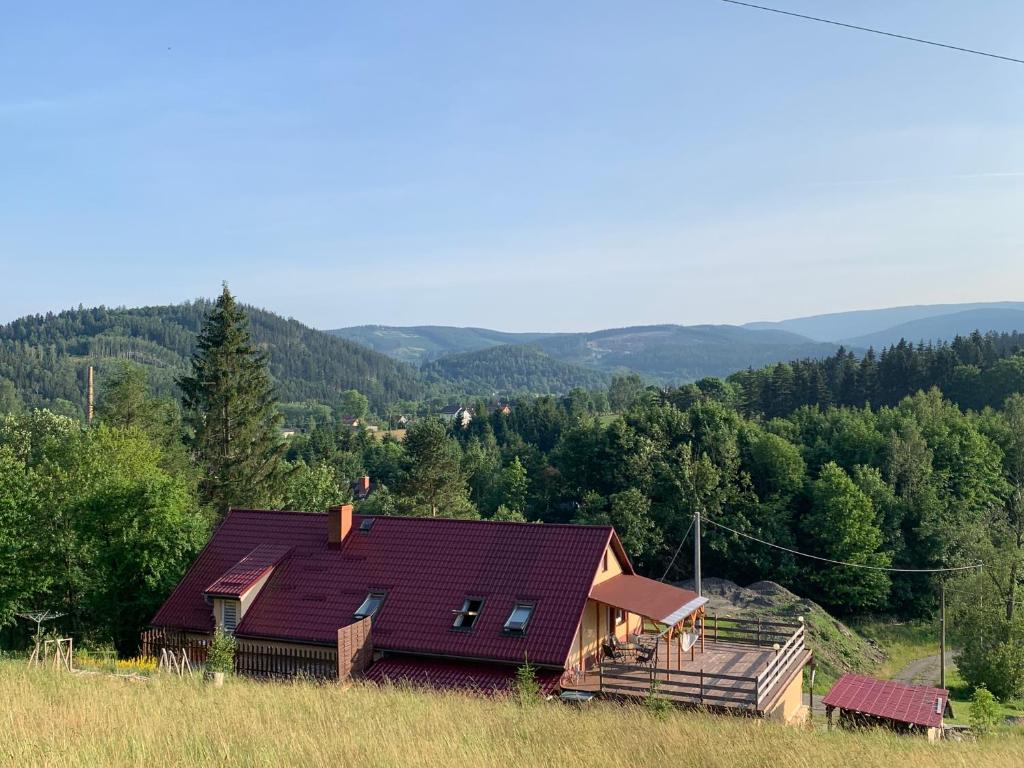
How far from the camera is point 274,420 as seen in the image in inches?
1662

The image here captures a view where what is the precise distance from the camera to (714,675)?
1825 centimetres

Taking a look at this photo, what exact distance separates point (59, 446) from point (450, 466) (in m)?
22.2

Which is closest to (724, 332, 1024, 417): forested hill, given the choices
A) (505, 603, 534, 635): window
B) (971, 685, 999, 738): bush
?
(971, 685, 999, 738): bush

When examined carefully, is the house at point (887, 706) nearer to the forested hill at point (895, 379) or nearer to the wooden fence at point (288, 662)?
the wooden fence at point (288, 662)

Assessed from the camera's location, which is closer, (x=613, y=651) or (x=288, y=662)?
(x=288, y=662)

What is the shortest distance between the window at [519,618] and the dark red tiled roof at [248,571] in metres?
7.36

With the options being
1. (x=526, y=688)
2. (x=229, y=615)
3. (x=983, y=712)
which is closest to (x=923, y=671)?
(x=983, y=712)

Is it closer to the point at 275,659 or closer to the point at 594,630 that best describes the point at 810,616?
the point at 594,630

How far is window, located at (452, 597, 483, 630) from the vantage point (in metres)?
21.4

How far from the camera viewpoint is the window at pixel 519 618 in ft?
68.2

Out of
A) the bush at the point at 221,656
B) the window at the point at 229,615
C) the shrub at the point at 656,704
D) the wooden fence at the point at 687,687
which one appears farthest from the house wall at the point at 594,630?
the window at the point at 229,615

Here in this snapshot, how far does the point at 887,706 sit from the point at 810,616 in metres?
19.7

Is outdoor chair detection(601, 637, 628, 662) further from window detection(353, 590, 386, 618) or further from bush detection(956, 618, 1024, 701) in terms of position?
bush detection(956, 618, 1024, 701)

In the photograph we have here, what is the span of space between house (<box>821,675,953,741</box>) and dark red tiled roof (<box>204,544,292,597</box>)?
49.6 ft
